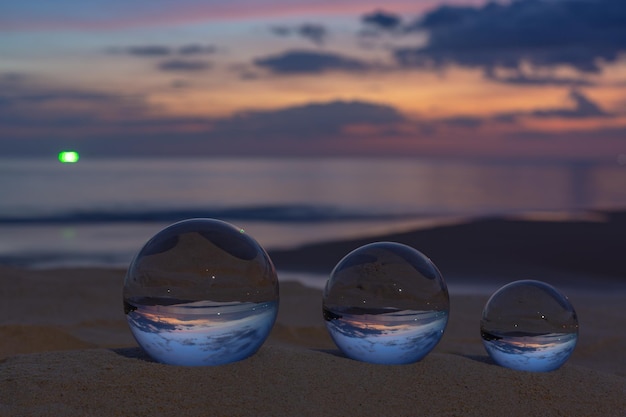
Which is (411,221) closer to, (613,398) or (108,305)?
(108,305)

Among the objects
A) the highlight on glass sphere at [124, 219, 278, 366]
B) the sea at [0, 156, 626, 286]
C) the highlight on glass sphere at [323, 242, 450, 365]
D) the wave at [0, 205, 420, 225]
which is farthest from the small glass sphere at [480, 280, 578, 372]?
the wave at [0, 205, 420, 225]

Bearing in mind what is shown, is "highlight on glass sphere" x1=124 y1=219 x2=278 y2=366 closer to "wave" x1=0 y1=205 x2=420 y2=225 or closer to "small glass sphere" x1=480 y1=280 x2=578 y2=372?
"small glass sphere" x1=480 y1=280 x2=578 y2=372

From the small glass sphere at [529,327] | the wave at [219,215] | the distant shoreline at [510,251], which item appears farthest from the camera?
the wave at [219,215]

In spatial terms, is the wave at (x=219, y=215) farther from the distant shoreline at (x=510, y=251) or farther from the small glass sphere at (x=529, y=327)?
the small glass sphere at (x=529, y=327)

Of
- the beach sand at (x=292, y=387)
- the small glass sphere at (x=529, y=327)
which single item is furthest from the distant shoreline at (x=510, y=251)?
the beach sand at (x=292, y=387)

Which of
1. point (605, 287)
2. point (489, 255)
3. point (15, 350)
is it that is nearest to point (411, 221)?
point (489, 255)

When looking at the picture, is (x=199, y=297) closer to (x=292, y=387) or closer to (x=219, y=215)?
(x=292, y=387)
